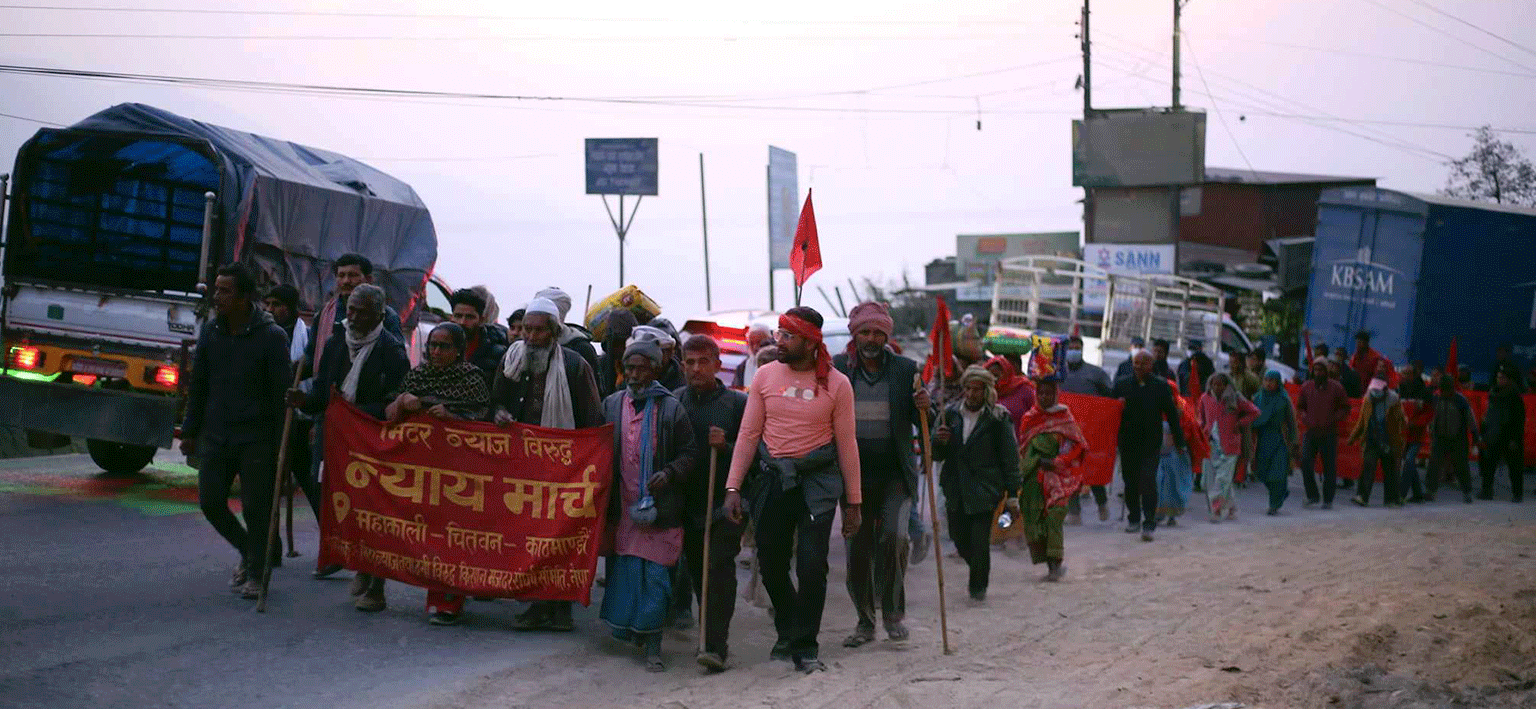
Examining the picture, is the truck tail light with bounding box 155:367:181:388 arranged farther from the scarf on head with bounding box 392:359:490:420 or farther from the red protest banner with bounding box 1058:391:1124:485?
the red protest banner with bounding box 1058:391:1124:485

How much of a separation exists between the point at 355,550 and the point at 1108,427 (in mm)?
8508

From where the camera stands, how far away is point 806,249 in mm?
9844

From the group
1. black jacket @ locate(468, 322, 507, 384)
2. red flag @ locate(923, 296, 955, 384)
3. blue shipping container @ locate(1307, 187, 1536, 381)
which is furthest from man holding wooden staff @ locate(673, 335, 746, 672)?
blue shipping container @ locate(1307, 187, 1536, 381)

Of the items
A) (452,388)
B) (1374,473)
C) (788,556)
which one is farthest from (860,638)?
(1374,473)

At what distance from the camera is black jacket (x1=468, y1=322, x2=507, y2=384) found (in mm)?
8547

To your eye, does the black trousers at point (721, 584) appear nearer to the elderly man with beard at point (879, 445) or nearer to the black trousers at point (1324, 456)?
the elderly man with beard at point (879, 445)

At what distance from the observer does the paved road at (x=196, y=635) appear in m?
6.26

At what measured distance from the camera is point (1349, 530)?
1472 centimetres

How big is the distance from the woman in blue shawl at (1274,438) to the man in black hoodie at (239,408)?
38.5 feet

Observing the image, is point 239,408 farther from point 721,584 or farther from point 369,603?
point 721,584

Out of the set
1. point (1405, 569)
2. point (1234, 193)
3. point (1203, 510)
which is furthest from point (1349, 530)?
point (1234, 193)

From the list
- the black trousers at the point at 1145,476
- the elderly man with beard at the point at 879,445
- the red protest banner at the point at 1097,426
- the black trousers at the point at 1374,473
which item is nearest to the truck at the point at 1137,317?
the black trousers at the point at 1374,473

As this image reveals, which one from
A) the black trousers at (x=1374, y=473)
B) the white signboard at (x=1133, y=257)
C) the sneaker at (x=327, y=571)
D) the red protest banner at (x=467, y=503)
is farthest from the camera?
the white signboard at (x=1133, y=257)

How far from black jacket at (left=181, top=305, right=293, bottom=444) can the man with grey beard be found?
1.26m
